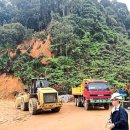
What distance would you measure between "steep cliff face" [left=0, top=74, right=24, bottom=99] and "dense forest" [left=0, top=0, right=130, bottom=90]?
757mm

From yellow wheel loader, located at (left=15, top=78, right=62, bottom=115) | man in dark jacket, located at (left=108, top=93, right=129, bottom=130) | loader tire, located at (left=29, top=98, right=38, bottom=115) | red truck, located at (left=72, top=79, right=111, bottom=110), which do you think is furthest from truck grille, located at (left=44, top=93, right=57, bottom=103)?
man in dark jacket, located at (left=108, top=93, right=129, bottom=130)

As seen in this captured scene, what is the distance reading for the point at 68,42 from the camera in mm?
43938

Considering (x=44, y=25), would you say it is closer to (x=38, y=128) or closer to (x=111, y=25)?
(x=111, y=25)

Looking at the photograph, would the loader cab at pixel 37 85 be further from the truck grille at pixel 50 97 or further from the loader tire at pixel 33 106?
the truck grille at pixel 50 97

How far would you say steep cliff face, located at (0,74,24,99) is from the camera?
40494 millimetres

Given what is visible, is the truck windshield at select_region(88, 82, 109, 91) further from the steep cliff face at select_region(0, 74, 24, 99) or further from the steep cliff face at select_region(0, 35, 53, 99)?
the steep cliff face at select_region(0, 35, 53, 99)

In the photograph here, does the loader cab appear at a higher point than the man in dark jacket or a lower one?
higher

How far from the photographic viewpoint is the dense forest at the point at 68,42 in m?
40.6

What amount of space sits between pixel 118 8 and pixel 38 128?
5481cm

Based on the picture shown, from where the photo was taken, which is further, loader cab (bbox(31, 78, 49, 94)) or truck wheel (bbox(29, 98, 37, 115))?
loader cab (bbox(31, 78, 49, 94))

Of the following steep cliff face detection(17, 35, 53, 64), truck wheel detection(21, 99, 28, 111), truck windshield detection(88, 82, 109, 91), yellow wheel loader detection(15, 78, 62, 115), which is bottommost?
truck wheel detection(21, 99, 28, 111)

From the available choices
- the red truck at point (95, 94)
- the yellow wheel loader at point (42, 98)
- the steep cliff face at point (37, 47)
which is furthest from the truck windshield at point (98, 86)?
the steep cliff face at point (37, 47)

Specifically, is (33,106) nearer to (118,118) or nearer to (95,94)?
(95,94)

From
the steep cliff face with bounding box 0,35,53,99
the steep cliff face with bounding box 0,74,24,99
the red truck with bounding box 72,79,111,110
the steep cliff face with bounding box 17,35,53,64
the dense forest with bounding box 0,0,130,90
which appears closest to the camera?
the red truck with bounding box 72,79,111,110
